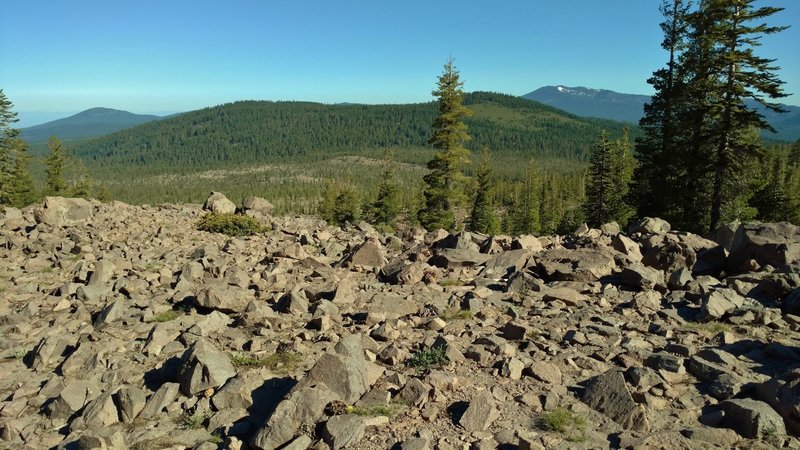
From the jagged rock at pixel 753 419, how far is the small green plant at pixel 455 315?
208 inches

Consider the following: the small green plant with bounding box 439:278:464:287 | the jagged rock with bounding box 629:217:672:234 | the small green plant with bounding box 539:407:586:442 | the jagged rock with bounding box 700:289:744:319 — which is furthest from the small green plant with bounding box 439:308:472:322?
the jagged rock with bounding box 629:217:672:234

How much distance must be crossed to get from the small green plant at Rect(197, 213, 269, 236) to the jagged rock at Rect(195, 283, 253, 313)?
11.2 m

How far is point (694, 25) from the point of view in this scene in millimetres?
27750

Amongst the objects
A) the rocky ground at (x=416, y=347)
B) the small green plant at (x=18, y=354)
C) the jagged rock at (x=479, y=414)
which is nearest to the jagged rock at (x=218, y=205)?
the rocky ground at (x=416, y=347)

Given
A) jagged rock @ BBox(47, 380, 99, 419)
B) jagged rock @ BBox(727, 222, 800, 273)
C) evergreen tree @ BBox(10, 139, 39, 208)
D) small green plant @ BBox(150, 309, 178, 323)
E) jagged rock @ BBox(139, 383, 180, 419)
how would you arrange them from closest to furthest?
jagged rock @ BBox(139, 383, 180, 419) → jagged rock @ BBox(47, 380, 99, 419) → small green plant @ BBox(150, 309, 178, 323) → jagged rock @ BBox(727, 222, 800, 273) → evergreen tree @ BBox(10, 139, 39, 208)

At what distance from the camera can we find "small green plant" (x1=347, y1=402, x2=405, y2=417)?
6898 millimetres

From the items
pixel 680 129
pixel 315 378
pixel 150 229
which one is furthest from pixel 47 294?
pixel 680 129

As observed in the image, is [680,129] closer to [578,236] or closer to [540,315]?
[578,236]

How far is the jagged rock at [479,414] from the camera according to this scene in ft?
21.6

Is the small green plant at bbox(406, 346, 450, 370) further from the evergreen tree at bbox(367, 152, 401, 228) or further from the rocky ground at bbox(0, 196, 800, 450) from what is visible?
the evergreen tree at bbox(367, 152, 401, 228)

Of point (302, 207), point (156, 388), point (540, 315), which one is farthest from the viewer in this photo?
point (302, 207)

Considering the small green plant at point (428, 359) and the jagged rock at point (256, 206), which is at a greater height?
the jagged rock at point (256, 206)

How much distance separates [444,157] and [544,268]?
907 inches

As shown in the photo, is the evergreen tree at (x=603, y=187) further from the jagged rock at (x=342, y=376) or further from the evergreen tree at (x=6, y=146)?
the evergreen tree at (x=6, y=146)
